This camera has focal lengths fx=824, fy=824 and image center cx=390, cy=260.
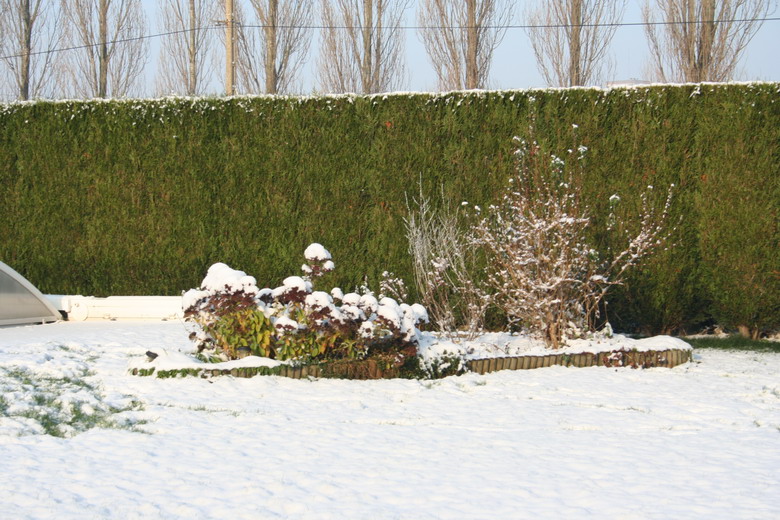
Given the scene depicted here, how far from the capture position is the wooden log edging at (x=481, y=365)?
20.2ft

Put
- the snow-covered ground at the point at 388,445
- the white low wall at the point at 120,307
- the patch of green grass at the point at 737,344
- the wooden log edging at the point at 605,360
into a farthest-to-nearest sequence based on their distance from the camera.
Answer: the white low wall at the point at 120,307 → the patch of green grass at the point at 737,344 → the wooden log edging at the point at 605,360 → the snow-covered ground at the point at 388,445

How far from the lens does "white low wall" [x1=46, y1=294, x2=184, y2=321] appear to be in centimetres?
956

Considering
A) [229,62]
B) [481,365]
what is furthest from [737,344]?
[229,62]

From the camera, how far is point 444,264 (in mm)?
8188

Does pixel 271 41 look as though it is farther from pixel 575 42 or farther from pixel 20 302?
pixel 20 302

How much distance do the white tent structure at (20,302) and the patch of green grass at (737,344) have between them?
7.21 meters

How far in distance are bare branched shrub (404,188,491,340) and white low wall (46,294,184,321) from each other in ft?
9.51

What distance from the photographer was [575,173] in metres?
Answer: 8.78

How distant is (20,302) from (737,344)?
7.83 metres

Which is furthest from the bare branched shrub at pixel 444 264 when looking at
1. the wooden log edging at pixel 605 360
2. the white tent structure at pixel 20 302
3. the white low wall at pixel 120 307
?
the white tent structure at pixel 20 302

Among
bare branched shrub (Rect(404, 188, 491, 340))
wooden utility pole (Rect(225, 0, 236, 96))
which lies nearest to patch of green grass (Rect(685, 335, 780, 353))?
bare branched shrub (Rect(404, 188, 491, 340))

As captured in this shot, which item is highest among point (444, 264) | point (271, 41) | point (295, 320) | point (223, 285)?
point (271, 41)

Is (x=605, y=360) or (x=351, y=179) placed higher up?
(x=351, y=179)

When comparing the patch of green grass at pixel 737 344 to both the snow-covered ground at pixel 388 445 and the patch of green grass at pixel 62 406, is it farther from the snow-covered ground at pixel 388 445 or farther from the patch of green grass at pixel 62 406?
the patch of green grass at pixel 62 406
